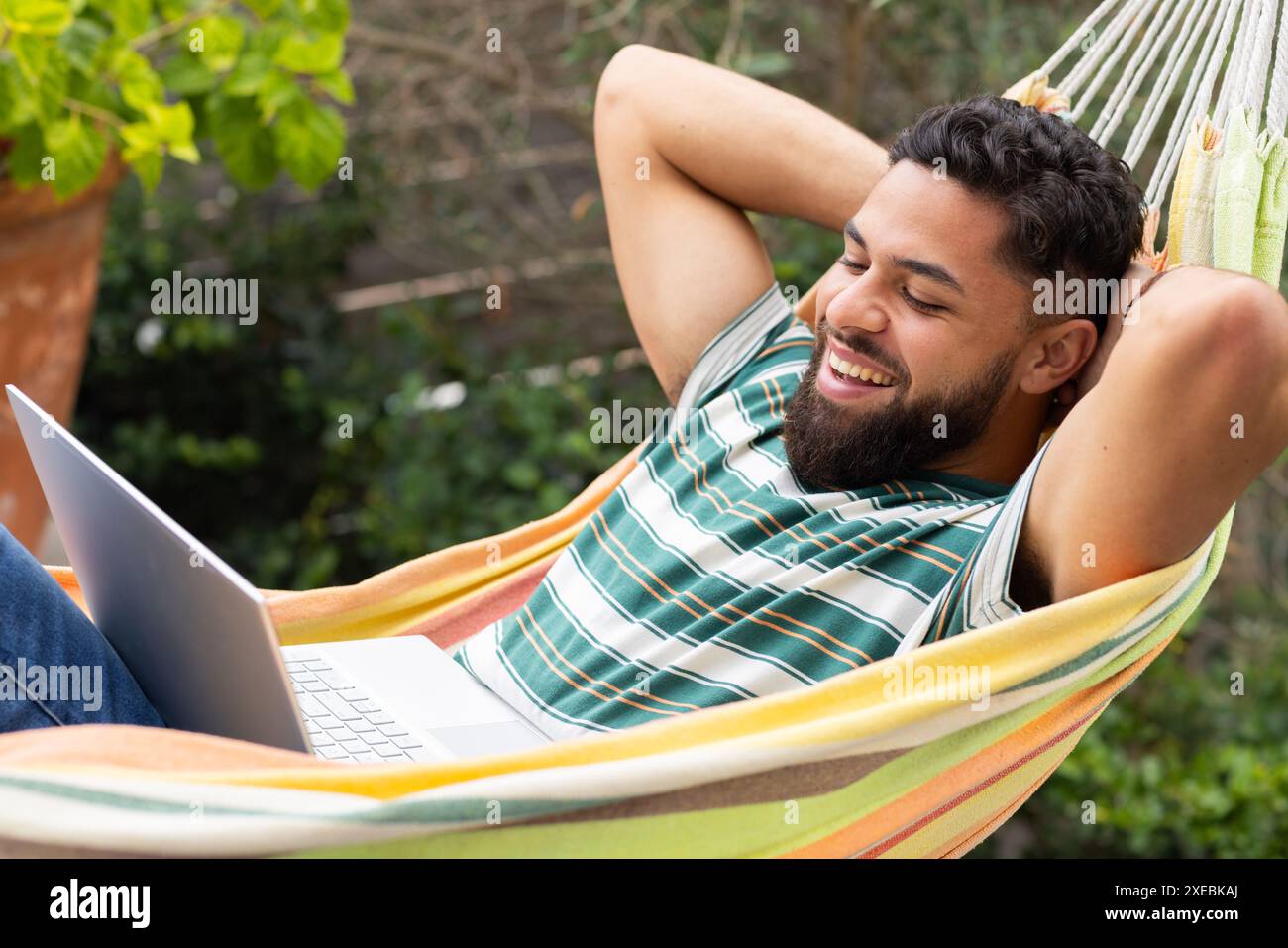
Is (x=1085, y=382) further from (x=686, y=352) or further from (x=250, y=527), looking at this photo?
(x=250, y=527)

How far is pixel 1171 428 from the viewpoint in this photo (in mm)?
1140

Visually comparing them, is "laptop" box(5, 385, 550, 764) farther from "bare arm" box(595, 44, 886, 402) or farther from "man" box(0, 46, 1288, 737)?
"bare arm" box(595, 44, 886, 402)

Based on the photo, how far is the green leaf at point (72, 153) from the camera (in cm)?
214

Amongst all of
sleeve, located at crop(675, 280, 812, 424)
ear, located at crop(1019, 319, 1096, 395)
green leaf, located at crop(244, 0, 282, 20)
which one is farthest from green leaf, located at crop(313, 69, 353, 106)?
ear, located at crop(1019, 319, 1096, 395)

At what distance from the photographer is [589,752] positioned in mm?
1115

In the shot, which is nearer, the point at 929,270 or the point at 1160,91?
the point at 929,270

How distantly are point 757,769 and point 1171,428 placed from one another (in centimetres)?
39

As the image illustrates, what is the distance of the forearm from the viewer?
1.82 meters

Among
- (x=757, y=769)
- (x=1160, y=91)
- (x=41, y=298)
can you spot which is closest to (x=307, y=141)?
(x=41, y=298)

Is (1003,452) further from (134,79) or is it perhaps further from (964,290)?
(134,79)

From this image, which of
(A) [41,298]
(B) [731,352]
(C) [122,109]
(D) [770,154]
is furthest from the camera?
(A) [41,298]

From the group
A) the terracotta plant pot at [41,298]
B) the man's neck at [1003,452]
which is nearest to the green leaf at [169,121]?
the terracotta plant pot at [41,298]

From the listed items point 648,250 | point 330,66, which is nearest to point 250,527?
point 330,66

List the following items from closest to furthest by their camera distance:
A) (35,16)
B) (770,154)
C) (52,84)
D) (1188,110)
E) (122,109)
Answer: (1188,110) → (770,154) → (35,16) → (52,84) → (122,109)
